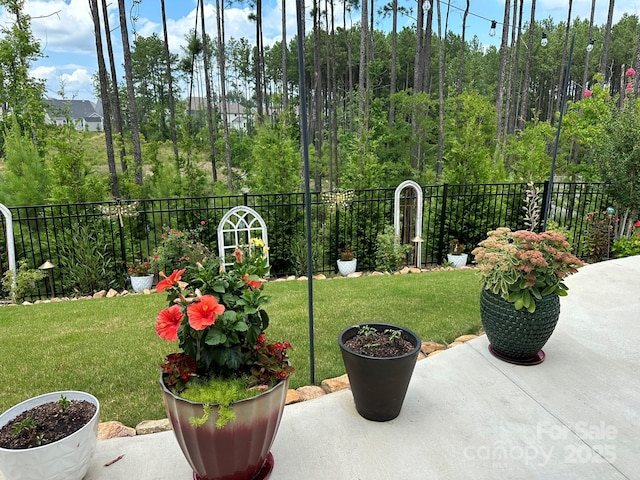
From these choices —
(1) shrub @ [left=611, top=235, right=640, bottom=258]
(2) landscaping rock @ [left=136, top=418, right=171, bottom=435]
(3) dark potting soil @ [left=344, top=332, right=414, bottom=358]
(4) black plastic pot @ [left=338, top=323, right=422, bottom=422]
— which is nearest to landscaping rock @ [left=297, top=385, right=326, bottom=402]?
(4) black plastic pot @ [left=338, top=323, right=422, bottom=422]

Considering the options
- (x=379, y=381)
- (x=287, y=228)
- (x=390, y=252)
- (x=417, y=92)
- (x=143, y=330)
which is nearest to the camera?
(x=379, y=381)

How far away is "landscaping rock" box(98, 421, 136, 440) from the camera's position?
2170 millimetres

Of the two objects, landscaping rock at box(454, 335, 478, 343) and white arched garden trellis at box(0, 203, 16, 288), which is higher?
white arched garden trellis at box(0, 203, 16, 288)

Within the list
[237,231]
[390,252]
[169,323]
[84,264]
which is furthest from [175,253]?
[169,323]

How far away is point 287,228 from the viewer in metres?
7.19

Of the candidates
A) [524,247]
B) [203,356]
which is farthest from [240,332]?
[524,247]

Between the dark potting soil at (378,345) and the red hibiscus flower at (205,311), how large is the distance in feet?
3.17

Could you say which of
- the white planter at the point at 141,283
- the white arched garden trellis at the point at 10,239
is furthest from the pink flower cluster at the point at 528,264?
the white arched garden trellis at the point at 10,239

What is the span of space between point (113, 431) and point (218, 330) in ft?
3.76

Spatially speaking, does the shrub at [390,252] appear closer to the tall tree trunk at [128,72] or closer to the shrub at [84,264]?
the shrub at [84,264]

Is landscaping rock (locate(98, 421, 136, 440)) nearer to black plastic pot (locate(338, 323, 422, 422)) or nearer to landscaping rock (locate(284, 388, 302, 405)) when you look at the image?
landscaping rock (locate(284, 388, 302, 405))

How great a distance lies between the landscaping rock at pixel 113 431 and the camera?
2170 millimetres

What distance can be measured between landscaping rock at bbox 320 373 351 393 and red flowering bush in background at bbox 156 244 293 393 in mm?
947

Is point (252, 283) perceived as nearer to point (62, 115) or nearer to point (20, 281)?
point (20, 281)
